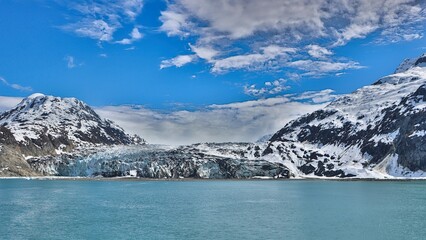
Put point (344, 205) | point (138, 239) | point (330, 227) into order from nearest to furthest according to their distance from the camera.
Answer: point (138, 239)
point (330, 227)
point (344, 205)

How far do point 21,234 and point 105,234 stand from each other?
10.7 meters

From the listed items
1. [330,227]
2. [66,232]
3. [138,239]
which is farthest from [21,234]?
[330,227]

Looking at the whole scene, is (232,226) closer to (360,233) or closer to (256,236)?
(256,236)

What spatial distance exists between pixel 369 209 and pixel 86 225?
181ft

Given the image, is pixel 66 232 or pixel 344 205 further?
pixel 344 205

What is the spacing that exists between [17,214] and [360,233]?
56238 mm

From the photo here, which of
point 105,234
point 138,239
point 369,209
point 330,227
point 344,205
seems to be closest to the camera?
point 138,239

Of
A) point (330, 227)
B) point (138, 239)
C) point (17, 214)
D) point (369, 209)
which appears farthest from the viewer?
point (369, 209)

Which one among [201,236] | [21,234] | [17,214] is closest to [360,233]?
[201,236]

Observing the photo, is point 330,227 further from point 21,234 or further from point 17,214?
point 17,214

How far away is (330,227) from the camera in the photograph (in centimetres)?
6606

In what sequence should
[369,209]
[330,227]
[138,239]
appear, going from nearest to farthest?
[138,239]
[330,227]
[369,209]

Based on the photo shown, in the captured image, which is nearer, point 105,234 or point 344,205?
point 105,234

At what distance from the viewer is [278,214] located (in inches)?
3216
